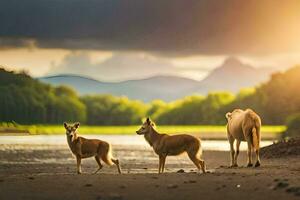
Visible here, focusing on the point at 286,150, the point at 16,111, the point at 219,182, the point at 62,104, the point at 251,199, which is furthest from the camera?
the point at 62,104

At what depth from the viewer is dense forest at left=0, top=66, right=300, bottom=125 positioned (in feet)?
275

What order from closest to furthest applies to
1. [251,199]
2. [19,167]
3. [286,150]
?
1. [251,199]
2. [19,167]
3. [286,150]

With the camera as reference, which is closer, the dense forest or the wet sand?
the wet sand

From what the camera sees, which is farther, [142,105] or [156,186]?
[142,105]

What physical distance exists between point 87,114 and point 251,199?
88555 mm

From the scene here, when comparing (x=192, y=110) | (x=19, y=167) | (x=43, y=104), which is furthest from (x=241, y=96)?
(x=19, y=167)

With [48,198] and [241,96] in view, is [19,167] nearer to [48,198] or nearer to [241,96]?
[48,198]

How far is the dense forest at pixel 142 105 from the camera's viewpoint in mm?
83688

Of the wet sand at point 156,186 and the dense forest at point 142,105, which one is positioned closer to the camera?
the wet sand at point 156,186

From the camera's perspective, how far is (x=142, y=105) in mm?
141375

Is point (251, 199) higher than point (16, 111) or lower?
lower

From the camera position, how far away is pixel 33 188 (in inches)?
677

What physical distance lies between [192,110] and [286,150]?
322 feet

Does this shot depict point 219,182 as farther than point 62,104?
No
